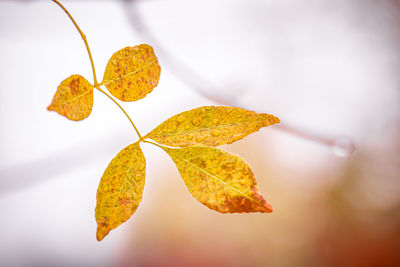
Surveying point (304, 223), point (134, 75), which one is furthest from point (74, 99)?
point (304, 223)

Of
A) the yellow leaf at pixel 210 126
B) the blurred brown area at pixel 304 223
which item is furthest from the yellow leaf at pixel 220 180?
the blurred brown area at pixel 304 223

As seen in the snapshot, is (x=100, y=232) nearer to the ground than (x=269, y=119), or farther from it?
nearer to the ground

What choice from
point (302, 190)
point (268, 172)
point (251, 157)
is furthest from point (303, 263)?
point (251, 157)

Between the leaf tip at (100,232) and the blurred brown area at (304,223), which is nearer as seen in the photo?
the leaf tip at (100,232)

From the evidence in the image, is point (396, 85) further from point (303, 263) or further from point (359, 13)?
point (303, 263)

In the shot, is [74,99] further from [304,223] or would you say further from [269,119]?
[304,223]

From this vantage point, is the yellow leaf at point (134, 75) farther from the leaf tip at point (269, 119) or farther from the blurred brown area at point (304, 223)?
the blurred brown area at point (304, 223)

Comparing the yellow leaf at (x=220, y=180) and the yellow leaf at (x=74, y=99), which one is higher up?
the yellow leaf at (x=74, y=99)
